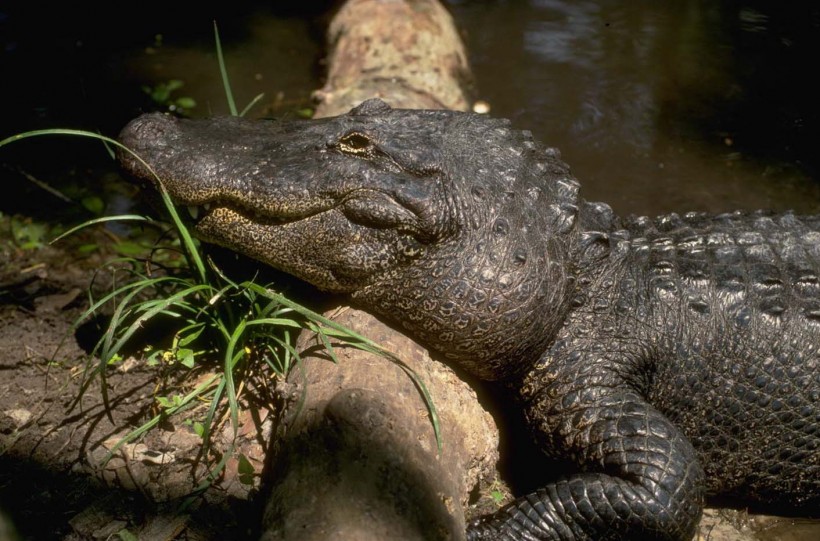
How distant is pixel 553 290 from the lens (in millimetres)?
3264

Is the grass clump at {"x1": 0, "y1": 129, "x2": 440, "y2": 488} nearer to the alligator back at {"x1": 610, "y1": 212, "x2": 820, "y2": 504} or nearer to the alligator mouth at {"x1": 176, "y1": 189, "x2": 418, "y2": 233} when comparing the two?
the alligator mouth at {"x1": 176, "y1": 189, "x2": 418, "y2": 233}

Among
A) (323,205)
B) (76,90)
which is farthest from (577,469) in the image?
(76,90)

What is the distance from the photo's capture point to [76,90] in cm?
604

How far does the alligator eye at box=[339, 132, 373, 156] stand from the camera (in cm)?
335

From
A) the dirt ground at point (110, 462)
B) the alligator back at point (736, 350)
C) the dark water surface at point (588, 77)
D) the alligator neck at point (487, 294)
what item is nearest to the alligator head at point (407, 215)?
the alligator neck at point (487, 294)

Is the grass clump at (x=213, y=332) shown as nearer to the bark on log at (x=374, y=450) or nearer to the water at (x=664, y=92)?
the bark on log at (x=374, y=450)

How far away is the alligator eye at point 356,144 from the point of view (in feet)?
11.0

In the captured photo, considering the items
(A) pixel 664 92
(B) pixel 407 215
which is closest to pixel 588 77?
(A) pixel 664 92

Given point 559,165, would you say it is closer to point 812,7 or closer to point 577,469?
point 577,469

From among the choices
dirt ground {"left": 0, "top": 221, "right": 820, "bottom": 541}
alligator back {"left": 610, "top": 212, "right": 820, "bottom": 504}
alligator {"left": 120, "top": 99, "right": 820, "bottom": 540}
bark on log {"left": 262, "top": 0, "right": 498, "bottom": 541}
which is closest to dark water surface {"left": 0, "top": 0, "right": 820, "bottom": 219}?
alligator back {"left": 610, "top": 212, "right": 820, "bottom": 504}

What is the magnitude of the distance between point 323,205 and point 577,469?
65.5 inches

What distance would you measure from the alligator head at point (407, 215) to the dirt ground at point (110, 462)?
722 mm

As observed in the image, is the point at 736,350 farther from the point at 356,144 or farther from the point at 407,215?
the point at 356,144

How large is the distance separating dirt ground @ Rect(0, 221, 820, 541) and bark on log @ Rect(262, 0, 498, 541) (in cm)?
32
